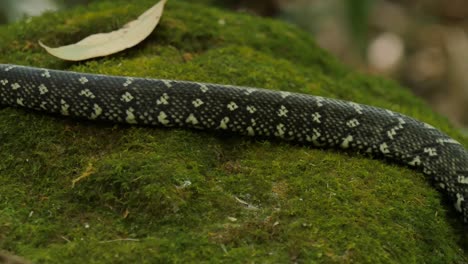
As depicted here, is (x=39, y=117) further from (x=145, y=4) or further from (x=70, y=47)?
(x=145, y=4)

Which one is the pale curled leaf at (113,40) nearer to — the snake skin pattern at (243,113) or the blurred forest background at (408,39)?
the snake skin pattern at (243,113)

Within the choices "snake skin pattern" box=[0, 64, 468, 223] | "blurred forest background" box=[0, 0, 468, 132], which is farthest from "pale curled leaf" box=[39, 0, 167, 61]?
"blurred forest background" box=[0, 0, 468, 132]

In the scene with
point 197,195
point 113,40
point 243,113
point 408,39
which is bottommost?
point 408,39

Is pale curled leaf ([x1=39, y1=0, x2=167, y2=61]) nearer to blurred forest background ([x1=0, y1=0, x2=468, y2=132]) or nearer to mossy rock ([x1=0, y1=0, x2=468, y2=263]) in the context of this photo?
mossy rock ([x1=0, y1=0, x2=468, y2=263])

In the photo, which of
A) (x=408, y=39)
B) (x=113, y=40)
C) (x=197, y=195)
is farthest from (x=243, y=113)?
(x=408, y=39)

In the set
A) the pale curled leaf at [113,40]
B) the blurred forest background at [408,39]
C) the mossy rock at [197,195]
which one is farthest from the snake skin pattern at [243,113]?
the blurred forest background at [408,39]

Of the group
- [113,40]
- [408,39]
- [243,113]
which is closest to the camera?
[243,113]

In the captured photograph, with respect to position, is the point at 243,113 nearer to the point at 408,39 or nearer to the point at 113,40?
the point at 113,40
